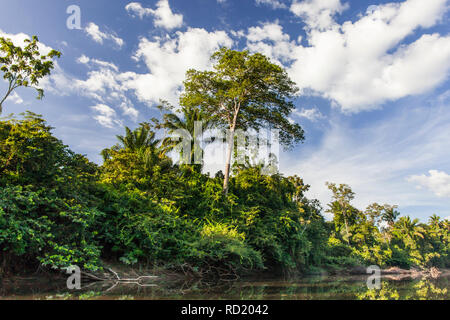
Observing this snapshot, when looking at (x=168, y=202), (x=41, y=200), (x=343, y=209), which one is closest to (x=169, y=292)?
(x=41, y=200)

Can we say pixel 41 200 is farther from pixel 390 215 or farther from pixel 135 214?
pixel 390 215

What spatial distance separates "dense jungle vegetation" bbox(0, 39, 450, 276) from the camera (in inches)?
269

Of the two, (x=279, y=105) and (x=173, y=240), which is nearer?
(x=173, y=240)

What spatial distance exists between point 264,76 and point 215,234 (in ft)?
30.7

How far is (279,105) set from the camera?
1669 centimetres

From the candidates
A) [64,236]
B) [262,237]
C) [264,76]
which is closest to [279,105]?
[264,76]

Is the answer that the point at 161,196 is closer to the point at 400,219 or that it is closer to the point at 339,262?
the point at 339,262

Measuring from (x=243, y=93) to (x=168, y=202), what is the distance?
8.21 meters

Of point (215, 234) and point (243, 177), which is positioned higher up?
point (243, 177)

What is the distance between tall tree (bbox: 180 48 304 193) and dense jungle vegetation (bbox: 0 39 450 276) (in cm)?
6

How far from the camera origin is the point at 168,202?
11203 mm

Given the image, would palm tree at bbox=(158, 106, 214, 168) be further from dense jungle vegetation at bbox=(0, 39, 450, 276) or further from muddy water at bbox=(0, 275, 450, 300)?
muddy water at bbox=(0, 275, 450, 300)

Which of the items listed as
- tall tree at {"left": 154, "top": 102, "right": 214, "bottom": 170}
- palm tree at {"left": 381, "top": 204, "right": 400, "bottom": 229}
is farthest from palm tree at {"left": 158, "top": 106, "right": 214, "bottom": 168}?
palm tree at {"left": 381, "top": 204, "right": 400, "bottom": 229}
